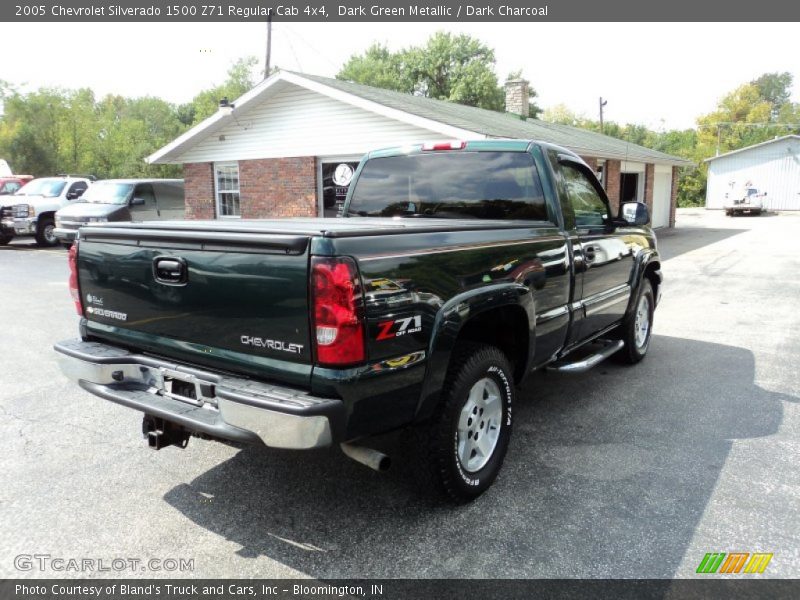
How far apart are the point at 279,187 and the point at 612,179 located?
11.0 m

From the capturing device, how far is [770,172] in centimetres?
4275

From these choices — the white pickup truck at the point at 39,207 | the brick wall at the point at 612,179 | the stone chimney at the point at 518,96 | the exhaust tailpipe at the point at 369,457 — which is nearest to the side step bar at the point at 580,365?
the exhaust tailpipe at the point at 369,457

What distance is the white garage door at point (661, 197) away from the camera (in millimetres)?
25297

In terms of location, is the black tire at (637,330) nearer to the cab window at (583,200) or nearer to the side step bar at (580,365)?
the side step bar at (580,365)

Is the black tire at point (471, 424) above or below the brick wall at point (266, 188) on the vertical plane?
below

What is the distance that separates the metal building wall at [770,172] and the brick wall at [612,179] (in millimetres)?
26878

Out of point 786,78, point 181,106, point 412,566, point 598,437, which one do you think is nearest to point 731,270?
point 598,437

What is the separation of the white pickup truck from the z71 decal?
1745 centimetres

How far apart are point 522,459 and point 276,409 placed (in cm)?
198

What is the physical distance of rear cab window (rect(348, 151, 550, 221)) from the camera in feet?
13.9

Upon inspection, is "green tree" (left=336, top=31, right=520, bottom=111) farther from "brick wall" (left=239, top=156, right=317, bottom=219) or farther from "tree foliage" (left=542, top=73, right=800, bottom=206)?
"brick wall" (left=239, top=156, right=317, bottom=219)

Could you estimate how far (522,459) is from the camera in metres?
3.92

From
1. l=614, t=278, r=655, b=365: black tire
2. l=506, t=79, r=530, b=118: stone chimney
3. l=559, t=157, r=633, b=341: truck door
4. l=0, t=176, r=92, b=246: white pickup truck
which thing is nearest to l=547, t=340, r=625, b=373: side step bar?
l=559, t=157, r=633, b=341: truck door

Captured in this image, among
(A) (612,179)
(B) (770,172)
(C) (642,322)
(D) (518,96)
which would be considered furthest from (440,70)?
(C) (642,322)
